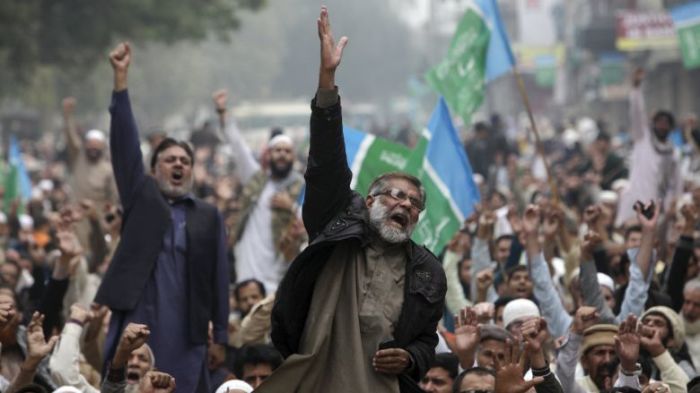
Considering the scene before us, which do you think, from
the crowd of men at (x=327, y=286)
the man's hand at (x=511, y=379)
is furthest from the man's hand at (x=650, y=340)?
the man's hand at (x=511, y=379)

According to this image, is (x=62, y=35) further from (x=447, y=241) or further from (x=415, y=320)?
(x=415, y=320)

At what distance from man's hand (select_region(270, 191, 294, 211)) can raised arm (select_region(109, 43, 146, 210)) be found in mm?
2817

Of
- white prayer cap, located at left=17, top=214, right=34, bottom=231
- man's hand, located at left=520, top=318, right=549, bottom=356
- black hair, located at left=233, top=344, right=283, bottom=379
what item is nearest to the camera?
man's hand, located at left=520, top=318, right=549, bottom=356

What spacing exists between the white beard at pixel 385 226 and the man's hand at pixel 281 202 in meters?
5.00

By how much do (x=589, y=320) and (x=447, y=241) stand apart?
3051 mm

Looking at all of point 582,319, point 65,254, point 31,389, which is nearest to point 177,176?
point 65,254

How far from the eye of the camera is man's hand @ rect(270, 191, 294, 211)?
11375 millimetres

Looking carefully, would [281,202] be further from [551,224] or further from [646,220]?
[646,220]

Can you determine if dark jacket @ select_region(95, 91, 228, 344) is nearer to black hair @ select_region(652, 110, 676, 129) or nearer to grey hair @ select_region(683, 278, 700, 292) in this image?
grey hair @ select_region(683, 278, 700, 292)

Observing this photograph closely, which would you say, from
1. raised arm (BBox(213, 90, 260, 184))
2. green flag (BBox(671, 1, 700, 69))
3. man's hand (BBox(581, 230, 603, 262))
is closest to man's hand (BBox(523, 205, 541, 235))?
man's hand (BBox(581, 230, 603, 262))

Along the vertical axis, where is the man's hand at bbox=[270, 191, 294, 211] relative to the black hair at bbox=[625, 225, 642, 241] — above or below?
above

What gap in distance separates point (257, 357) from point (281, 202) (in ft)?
9.50

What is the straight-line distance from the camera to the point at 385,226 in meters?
6.30

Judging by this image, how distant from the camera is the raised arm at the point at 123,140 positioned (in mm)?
8516
